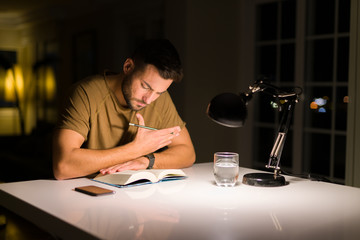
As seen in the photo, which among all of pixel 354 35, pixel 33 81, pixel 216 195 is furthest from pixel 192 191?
pixel 33 81

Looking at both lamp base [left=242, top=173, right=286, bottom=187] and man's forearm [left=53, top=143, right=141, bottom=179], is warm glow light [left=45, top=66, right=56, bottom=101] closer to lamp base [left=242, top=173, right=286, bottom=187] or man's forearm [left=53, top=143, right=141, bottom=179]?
man's forearm [left=53, top=143, right=141, bottom=179]

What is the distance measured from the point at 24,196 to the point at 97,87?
73 cm

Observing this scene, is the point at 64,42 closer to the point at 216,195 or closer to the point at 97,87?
the point at 97,87

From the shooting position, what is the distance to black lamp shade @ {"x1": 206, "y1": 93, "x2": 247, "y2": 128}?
1587mm

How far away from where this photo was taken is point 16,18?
8961mm

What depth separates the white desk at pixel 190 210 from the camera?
111cm

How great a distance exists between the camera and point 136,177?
166 cm

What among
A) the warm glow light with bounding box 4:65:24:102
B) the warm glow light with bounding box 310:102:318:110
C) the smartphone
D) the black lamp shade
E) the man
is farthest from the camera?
the warm glow light with bounding box 4:65:24:102

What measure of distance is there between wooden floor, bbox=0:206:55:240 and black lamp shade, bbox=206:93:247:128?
67.5 inches

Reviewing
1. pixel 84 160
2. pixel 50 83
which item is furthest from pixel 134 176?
pixel 50 83

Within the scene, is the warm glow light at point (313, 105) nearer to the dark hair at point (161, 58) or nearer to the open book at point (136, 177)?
the dark hair at point (161, 58)

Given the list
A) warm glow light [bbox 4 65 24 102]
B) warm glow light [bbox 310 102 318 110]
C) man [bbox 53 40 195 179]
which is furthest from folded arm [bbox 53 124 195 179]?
warm glow light [bbox 4 65 24 102]

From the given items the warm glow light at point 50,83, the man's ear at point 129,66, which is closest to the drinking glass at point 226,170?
the man's ear at point 129,66

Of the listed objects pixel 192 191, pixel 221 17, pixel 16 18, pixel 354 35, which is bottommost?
pixel 192 191
